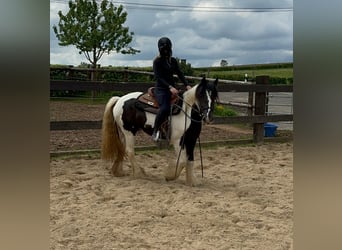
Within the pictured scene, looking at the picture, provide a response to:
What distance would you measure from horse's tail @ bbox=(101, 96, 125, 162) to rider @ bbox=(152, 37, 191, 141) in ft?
1.43

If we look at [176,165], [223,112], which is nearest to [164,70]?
[176,165]

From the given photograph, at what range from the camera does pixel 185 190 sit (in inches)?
138

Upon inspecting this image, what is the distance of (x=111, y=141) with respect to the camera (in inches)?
157

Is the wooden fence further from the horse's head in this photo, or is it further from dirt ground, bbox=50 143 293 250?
the horse's head

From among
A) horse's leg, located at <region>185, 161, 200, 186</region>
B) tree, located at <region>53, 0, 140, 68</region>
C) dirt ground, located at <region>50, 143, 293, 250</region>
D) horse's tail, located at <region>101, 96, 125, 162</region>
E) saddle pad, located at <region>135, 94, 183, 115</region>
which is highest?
tree, located at <region>53, 0, 140, 68</region>

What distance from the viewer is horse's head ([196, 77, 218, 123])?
11.3ft

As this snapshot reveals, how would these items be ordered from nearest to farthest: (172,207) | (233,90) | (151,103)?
(172,207) < (151,103) < (233,90)

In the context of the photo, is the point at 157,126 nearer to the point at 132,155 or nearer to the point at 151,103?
the point at 151,103

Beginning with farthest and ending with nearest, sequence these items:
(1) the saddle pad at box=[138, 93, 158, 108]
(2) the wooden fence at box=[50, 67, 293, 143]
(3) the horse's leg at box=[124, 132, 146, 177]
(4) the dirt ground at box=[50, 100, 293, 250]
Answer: (2) the wooden fence at box=[50, 67, 293, 143] < (3) the horse's leg at box=[124, 132, 146, 177] < (1) the saddle pad at box=[138, 93, 158, 108] < (4) the dirt ground at box=[50, 100, 293, 250]

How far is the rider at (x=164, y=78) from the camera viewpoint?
3541mm

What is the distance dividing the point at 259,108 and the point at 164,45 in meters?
2.89

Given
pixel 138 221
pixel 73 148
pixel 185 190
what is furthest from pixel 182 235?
pixel 73 148

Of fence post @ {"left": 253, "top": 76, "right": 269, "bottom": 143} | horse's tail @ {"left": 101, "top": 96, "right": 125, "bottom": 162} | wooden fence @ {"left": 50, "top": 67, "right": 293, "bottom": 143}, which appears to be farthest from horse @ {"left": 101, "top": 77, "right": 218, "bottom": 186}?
fence post @ {"left": 253, "top": 76, "right": 269, "bottom": 143}

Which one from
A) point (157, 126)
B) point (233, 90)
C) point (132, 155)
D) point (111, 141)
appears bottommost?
point (132, 155)
